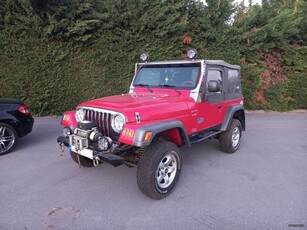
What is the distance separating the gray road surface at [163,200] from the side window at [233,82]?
1369mm

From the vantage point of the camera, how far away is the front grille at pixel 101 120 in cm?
309

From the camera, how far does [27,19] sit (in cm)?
743

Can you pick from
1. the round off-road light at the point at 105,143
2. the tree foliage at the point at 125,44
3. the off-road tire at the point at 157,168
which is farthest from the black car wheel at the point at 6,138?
the tree foliage at the point at 125,44

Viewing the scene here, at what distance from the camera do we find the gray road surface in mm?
2637

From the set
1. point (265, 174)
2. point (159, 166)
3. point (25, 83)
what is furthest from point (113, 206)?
point (25, 83)

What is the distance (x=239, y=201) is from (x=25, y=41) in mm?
8100

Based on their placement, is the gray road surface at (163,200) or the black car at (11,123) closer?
the gray road surface at (163,200)

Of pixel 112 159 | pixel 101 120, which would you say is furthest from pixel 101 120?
pixel 112 159

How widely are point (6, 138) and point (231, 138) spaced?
472cm

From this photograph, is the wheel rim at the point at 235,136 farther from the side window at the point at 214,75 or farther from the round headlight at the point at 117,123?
the round headlight at the point at 117,123

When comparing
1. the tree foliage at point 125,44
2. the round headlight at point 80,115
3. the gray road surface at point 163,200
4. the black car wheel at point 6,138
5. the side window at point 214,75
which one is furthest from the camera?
the tree foliage at point 125,44

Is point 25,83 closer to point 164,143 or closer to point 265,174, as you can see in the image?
point 164,143

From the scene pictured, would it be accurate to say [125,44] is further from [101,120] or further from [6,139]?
[101,120]

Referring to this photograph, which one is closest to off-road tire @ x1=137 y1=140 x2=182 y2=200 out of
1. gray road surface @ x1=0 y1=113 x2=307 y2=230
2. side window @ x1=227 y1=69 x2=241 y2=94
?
gray road surface @ x1=0 y1=113 x2=307 y2=230
